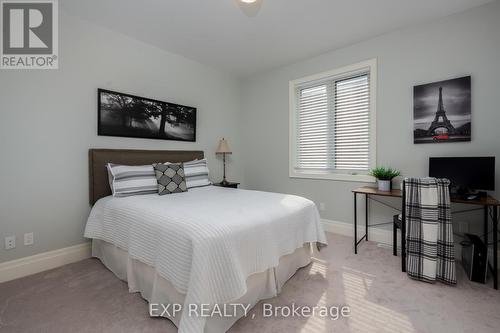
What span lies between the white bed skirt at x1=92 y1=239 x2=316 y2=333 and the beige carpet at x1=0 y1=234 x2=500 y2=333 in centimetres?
7

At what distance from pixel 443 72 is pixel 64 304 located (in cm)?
421

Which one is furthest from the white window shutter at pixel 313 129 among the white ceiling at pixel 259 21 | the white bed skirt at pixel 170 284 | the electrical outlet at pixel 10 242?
the electrical outlet at pixel 10 242

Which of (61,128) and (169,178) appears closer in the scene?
(61,128)

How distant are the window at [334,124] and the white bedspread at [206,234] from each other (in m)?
1.43

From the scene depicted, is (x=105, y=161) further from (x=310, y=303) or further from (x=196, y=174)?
(x=310, y=303)

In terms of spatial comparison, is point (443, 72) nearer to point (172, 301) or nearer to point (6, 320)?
point (172, 301)

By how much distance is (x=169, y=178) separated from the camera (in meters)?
2.72

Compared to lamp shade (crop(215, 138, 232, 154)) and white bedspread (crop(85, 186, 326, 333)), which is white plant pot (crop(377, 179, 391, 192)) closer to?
white bedspread (crop(85, 186, 326, 333))

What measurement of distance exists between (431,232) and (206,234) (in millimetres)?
1957

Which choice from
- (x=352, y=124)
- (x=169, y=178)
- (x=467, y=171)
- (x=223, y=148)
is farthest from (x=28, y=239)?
(x=467, y=171)

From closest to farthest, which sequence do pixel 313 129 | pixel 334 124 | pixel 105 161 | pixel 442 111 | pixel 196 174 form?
pixel 442 111 < pixel 105 161 < pixel 196 174 < pixel 334 124 < pixel 313 129

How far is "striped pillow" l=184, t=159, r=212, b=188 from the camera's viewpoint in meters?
3.06

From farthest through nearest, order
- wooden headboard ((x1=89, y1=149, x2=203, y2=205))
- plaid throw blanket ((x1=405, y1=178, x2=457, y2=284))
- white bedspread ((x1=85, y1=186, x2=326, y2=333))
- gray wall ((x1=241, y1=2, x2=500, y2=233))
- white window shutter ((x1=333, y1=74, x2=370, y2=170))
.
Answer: white window shutter ((x1=333, y1=74, x2=370, y2=170)) < wooden headboard ((x1=89, y1=149, x2=203, y2=205)) < gray wall ((x1=241, y1=2, x2=500, y2=233)) < plaid throw blanket ((x1=405, y1=178, x2=457, y2=284)) < white bedspread ((x1=85, y1=186, x2=326, y2=333))

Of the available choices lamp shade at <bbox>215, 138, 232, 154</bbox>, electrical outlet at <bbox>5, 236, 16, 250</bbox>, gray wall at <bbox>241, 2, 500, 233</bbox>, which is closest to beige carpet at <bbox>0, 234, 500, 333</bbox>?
electrical outlet at <bbox>5, 236, 16, 250</bbox>
